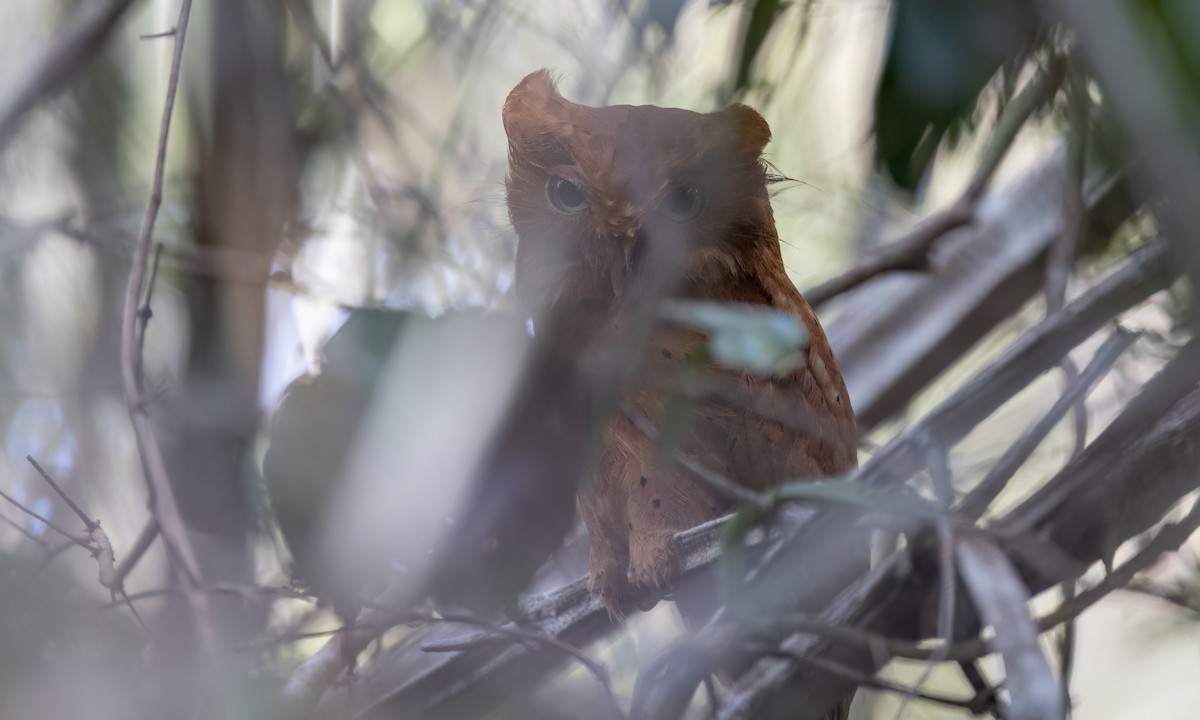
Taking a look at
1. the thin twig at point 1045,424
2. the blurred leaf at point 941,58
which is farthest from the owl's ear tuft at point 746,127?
the thin twig at point 1045,424

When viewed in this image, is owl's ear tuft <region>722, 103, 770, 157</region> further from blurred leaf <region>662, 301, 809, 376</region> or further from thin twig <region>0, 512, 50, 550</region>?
thin twig <region>0, 512, 50, 550</region>

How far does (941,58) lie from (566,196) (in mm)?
505

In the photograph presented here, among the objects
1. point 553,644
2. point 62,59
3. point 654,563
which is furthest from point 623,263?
point 62,59

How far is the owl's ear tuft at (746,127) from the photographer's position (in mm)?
1386

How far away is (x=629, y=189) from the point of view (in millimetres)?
1383

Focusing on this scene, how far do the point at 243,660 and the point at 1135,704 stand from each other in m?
1.34

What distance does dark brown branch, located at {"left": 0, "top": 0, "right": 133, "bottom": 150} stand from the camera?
1979mm

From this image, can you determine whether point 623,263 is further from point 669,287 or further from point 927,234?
point 927,234

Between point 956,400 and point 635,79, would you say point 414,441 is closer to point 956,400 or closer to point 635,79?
point 956,400

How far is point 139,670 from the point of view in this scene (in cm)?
132

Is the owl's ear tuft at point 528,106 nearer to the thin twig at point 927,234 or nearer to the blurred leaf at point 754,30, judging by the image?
the blurred leaf at point 754,30

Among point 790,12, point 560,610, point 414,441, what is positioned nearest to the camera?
point 560,610

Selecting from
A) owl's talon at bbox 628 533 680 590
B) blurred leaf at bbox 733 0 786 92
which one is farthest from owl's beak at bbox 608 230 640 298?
blurred leaf at bbox 733 0 786 92

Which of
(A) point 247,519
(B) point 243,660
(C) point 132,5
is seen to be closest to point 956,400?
(B) point 243,660
